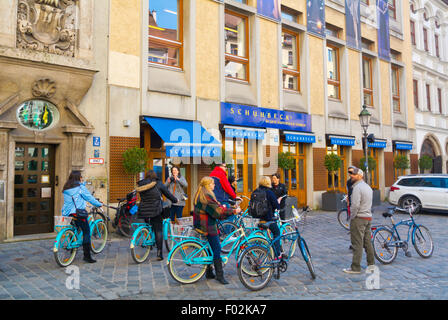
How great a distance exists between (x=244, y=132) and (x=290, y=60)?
16.2ft

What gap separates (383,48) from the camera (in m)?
20.8

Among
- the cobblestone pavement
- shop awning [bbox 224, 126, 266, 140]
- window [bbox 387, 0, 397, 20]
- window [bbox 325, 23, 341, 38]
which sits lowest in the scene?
the cobblestone pavement

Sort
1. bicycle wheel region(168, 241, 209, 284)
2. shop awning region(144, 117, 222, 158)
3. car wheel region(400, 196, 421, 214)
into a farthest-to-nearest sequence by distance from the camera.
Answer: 1. car wheel region(400, 196, 421, 214)
2. shop awning region(144, 117, 222, 158)
3. bicycle wheel region(168, 241, 209, 284)

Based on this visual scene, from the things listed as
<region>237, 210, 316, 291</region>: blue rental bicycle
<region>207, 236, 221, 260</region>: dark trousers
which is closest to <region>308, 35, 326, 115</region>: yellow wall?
<region>237, 210, 316, 291</region>: blue rental bicycle

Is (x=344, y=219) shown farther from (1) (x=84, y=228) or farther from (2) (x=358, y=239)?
(1) (x=84, y=228)

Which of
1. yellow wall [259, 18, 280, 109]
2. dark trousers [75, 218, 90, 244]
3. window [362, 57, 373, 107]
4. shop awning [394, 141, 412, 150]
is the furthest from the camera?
shop awning [394, 141, 412, 150]

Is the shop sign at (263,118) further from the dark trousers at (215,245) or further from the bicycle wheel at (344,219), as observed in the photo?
the dark trousers at (215,245)

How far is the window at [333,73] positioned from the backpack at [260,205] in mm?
12838

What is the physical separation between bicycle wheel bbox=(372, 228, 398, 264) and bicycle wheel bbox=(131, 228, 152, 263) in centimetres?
423

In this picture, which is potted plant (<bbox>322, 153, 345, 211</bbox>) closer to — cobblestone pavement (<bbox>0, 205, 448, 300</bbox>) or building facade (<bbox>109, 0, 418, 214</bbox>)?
building facade (<bbox>109, 0, 418, 214</bbox>)

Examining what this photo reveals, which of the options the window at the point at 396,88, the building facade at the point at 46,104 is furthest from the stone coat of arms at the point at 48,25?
the window at the point at 396,88

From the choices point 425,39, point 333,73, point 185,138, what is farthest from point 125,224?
point 425,39

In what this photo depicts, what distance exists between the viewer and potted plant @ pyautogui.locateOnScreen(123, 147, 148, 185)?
1006 centimetres

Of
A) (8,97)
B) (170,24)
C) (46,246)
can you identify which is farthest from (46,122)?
(170,24)
